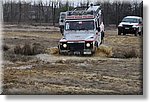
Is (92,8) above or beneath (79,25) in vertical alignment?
above

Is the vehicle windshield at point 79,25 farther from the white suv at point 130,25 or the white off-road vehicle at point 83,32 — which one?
the white suv at point 130,25

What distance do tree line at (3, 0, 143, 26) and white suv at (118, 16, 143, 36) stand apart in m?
0.04

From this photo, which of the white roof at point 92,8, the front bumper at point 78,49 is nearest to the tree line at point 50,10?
the white roof at point 92,8

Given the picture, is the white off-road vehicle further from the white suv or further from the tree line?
the white suv

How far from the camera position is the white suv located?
346cm

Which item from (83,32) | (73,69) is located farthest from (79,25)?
(73,69)

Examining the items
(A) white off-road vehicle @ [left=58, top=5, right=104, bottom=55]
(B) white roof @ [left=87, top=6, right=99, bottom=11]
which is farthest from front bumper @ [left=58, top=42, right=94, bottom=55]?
(B) white roof @ [left=87, top=6, right=99, bottom=11]

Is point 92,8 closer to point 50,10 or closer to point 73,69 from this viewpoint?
point 50,10

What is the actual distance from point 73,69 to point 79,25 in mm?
408

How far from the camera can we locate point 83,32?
11.7 feet

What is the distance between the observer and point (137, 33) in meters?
3.48

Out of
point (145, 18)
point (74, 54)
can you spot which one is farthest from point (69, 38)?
point (145, 18)

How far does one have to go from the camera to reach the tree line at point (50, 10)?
137 inches

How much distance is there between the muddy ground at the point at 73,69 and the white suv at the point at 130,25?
5cm
